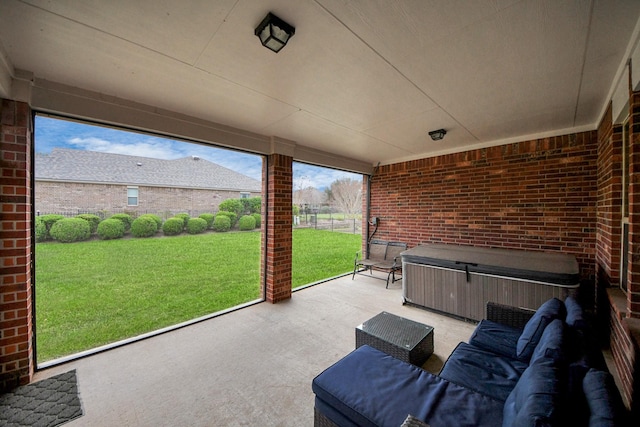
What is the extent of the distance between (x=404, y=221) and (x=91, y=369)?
17.0 feet

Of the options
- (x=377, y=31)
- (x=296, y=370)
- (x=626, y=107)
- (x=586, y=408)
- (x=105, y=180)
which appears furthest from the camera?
(x=105, y=180)

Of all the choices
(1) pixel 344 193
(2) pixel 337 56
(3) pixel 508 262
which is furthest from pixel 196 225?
(3) pixel 508 262

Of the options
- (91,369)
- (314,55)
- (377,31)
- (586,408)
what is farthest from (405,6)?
(91,369)

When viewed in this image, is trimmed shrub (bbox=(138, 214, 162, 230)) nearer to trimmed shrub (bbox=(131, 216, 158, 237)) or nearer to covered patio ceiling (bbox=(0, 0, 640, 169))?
trimmed shrub (bbox=(131, 216, 158, 237))

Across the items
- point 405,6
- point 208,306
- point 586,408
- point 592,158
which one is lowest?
point 208,306

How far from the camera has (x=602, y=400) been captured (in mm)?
859

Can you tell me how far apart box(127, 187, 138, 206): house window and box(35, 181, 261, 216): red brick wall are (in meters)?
0.08

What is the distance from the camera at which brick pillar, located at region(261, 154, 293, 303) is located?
382 cm

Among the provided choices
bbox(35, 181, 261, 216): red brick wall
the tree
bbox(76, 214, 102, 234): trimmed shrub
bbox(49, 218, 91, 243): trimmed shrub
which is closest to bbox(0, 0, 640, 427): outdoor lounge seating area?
bbox(35, 181, 261, 216): red brick wall

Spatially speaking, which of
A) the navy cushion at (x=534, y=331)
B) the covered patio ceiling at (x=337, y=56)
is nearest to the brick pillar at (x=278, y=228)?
the covered patio ceiling at (x=337, y=56)

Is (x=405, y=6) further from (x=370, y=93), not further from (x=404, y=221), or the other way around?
(x=404, y=221)

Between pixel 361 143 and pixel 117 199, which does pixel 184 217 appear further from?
pixel 361 143

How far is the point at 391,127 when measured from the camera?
338 centimetres

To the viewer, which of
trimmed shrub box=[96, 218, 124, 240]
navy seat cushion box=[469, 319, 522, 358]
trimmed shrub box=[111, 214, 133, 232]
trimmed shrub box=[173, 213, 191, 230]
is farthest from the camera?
trimmed shrub box=[173, 213, 191, 230]
